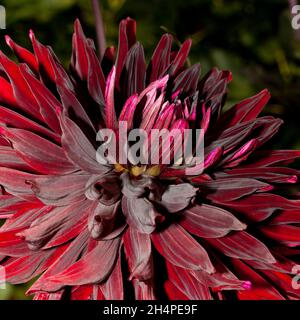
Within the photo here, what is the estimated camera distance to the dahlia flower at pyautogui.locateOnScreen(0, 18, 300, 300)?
549 millimetres

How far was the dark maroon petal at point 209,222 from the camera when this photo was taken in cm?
55

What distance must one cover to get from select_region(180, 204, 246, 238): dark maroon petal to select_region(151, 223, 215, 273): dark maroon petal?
0.04 ft

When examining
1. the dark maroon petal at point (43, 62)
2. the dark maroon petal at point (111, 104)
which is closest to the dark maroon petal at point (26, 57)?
the dark maroon petal at point (43, 62)

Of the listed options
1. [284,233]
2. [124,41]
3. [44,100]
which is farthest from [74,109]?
[284,233]

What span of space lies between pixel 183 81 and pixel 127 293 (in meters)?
0.25

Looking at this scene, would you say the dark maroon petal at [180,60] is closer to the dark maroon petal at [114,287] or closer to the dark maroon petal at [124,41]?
the dark maroon petal at [124,41]

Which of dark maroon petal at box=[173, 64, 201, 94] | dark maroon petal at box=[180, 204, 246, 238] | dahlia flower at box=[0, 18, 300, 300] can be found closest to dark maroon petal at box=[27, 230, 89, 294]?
dahlia flower at box=[0, 18, 300, 300]

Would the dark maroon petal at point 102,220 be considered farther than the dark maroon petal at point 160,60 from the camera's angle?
No

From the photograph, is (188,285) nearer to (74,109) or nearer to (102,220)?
(102,220)

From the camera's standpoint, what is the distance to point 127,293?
1.92ft

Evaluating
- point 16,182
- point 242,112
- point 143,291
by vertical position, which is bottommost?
point 143,291

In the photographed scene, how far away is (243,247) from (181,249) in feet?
0.22

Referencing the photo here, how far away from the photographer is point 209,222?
0.56 meters

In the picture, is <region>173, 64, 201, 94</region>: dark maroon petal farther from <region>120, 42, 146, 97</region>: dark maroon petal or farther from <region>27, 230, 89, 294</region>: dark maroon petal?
<region>27, 230, 89, 294</region>: dark maroon petal
